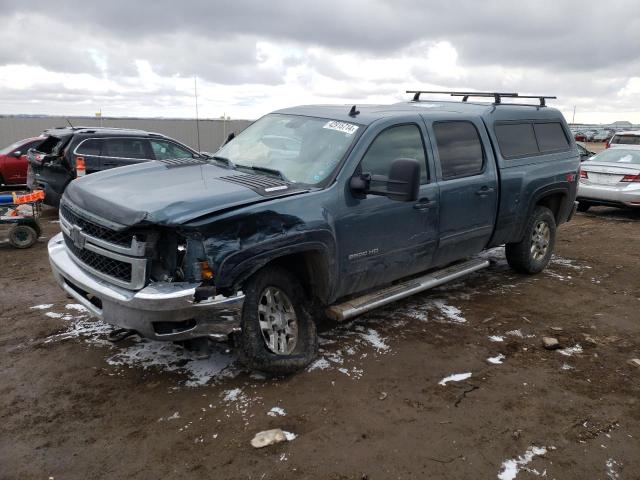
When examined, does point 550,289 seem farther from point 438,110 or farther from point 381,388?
point 381,388

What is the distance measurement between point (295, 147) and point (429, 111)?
151 centimetres

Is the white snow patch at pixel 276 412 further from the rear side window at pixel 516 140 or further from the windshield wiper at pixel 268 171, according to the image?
the rear side window at pixel 516 140

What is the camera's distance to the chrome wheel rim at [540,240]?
6746 mm

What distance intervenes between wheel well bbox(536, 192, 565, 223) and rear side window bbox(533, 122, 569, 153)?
1.94 feet

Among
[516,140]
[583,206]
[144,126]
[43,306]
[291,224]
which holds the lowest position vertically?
[43,306]

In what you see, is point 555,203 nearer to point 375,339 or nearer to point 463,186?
point 463,186

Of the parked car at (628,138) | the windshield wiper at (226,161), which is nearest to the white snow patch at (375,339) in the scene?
the windshield wiper at (226,161)

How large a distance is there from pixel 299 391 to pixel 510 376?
5.29ft

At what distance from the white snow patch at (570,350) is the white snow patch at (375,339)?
1.48 metres

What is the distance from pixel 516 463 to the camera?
306cm

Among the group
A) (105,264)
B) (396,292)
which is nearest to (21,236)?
(105,264)

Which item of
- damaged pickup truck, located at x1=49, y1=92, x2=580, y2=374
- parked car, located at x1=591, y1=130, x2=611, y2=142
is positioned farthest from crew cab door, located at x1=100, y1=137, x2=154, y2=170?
parked car, located at x1=591, y1=130, x2=611, y2=142

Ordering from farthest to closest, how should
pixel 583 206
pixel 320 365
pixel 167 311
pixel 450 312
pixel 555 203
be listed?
1. pixel 583 206
2. pixel 555 203
3. pixel 450 312
4. pixel 320 365
5. pixel 167 311

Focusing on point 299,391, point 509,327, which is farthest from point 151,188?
point 509,327
